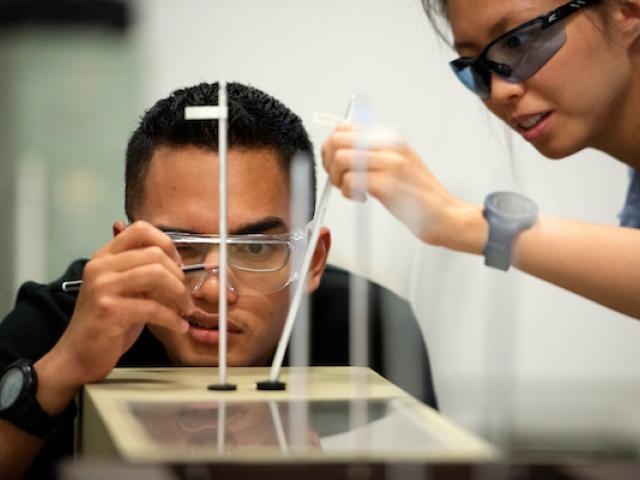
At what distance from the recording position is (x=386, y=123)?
1483 millimetres

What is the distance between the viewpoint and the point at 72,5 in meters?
1.43

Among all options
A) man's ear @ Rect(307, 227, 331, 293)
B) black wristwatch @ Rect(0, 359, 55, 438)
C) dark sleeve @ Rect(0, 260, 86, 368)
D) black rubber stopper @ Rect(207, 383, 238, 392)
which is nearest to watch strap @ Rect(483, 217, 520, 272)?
black rubber stopper @ Rect(207, 383, 238, 392)

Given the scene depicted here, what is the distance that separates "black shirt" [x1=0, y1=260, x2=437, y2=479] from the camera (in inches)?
52.2

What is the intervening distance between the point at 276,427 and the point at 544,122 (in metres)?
0.52

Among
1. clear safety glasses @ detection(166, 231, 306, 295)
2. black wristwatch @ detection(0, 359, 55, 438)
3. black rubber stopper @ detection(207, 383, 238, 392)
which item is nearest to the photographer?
black rubber stopper @ detection(207, 383, 238, 392)

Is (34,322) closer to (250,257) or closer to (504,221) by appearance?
(250,257)

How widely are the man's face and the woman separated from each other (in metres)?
0.27

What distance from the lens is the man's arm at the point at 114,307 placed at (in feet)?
3.34

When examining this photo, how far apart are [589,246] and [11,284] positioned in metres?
0.85

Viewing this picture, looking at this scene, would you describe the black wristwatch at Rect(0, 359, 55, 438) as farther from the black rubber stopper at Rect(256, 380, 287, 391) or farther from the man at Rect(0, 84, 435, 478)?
the black rubber stopper at Rect(256, 380, 287, 391)

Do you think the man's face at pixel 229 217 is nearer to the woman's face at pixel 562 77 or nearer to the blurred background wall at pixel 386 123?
the blurred background wall at pixel 386 123

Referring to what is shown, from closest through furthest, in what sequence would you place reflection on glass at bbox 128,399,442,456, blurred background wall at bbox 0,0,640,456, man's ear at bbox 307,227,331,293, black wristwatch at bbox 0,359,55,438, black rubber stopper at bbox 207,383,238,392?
reflection on glass at bbox 128,399,442,456
black rubber stopper at bbox 207,383,238,392
black wristwatch at bbox 0,359,55,438
man's ear at bbox 307,227,331,293
blurred background wall at bbox 0,0,640,456

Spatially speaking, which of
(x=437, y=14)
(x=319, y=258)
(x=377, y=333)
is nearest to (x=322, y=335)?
(x=377, y=333)

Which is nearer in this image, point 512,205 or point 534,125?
point 512,205
